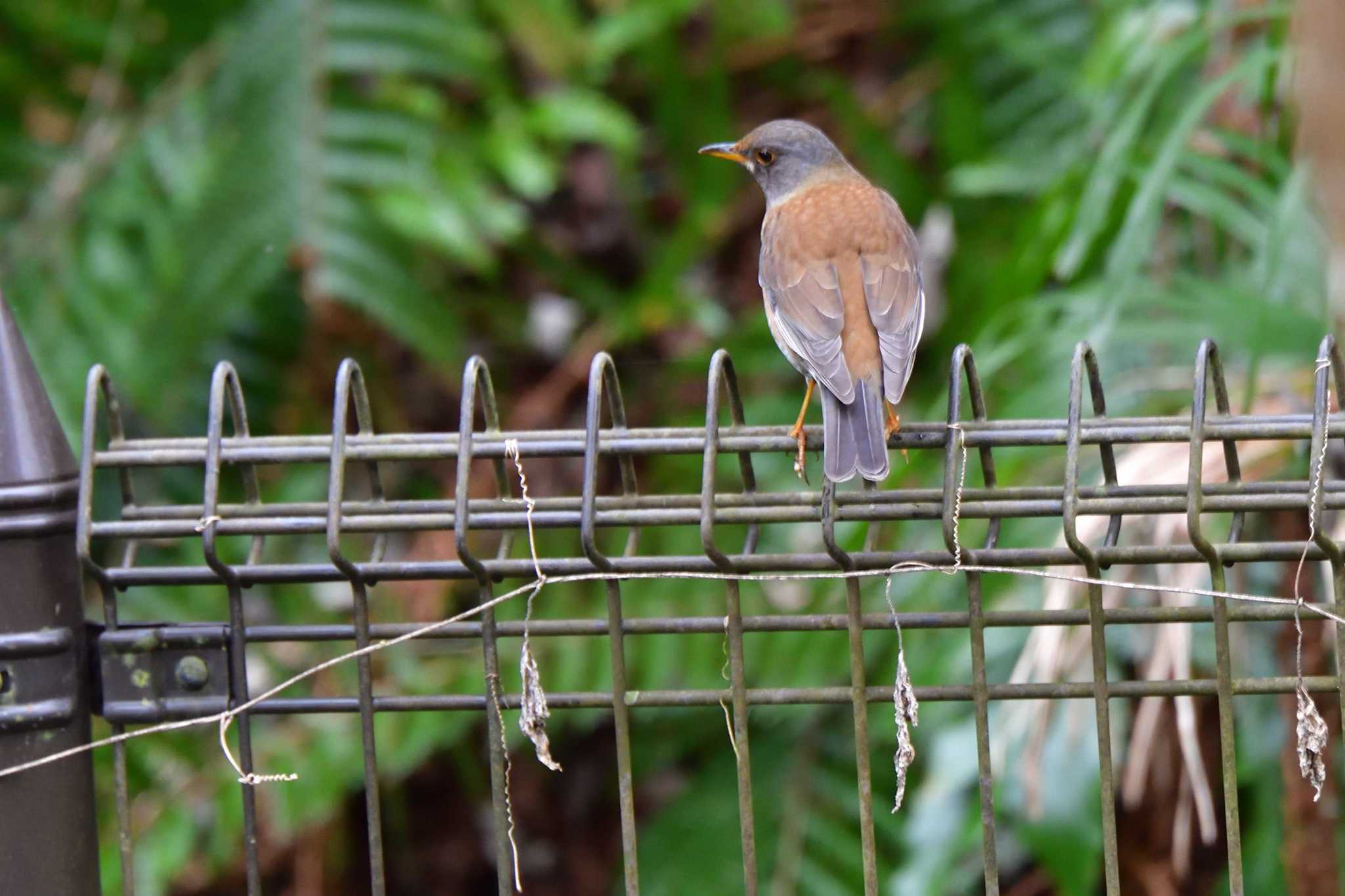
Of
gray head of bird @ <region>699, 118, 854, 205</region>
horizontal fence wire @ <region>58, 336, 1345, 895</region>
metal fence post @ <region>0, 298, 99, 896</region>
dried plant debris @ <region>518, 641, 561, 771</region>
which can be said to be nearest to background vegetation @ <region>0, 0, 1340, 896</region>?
gray head of bird @ <region>699, 118, 854, 205</region>

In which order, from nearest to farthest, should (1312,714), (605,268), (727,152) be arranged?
1. (1312,714)
2. (727,152)
3. (605,268)

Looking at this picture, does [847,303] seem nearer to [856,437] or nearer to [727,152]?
[856,437]

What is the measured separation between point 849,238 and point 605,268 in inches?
96.6

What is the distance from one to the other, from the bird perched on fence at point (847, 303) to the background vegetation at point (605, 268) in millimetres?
282

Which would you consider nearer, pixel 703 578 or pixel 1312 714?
pixel 1312 714

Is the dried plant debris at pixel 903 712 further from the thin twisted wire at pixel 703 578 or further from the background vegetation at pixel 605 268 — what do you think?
the background vegetation at pixel 605 268

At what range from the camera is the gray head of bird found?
3.42 metres

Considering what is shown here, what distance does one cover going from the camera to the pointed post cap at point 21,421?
4.97 ft

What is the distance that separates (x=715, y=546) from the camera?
1.47 m

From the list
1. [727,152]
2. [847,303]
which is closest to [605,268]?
[727,152]

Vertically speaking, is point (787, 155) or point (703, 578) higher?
point (787, 155)

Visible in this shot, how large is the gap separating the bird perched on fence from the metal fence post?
2.91 ft

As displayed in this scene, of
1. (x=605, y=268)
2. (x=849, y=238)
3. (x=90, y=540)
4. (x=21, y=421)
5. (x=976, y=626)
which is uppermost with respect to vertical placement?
(x=605, y=268)

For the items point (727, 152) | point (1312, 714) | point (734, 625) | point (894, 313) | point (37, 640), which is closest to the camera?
point (1312, 714)
